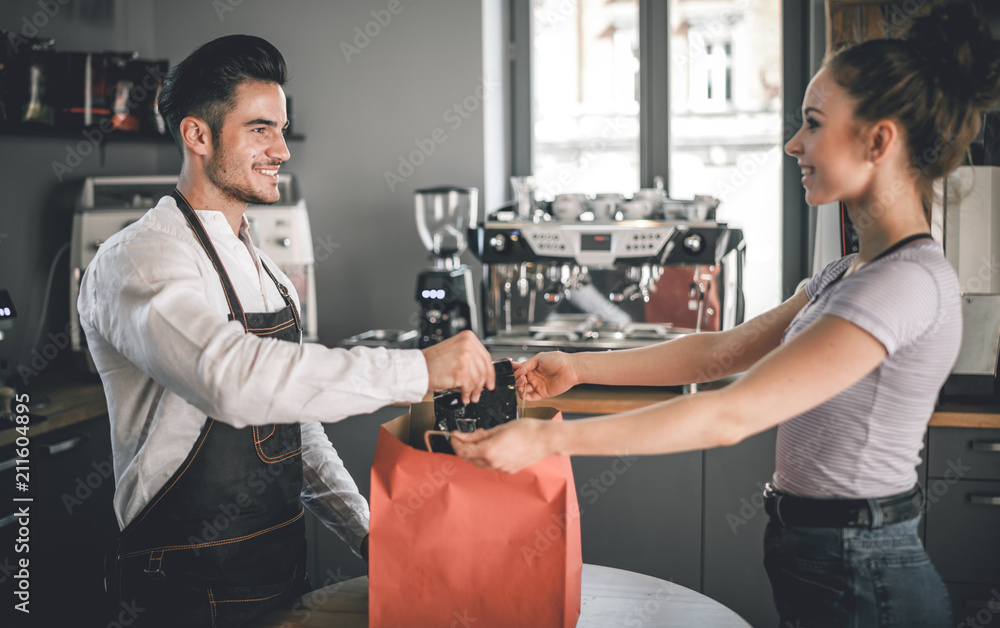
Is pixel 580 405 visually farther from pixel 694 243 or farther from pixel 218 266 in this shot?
pixel 218 266

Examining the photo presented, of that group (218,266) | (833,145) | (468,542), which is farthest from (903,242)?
(218,266)

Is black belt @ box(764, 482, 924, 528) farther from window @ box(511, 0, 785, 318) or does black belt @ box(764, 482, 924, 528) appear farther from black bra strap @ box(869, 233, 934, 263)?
window @ box(511, 0, 785, 318)

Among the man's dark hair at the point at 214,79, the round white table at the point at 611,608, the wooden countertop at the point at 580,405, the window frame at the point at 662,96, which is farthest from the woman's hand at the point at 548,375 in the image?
the window frame at the point at 662,96

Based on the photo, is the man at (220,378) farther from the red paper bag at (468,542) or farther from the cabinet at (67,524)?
the cabinet at (67,524)

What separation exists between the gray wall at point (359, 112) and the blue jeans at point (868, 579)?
6.70 ft

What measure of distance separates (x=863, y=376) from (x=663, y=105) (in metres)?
2.24

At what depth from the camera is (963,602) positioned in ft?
6.66

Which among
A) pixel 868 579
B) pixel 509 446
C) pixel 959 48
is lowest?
pixel 868 579

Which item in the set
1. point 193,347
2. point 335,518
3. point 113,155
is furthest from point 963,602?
point 113,155

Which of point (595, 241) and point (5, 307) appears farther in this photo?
point (595, 241)

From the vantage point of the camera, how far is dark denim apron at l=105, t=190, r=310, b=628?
1.22 m

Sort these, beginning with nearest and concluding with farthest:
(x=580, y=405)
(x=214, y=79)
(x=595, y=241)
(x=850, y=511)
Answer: (x=850, y=511)
(x=214, y=79)
(x=580, y=405)
(x=595, y=241)

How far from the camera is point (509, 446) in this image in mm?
919

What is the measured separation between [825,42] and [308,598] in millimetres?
2365
